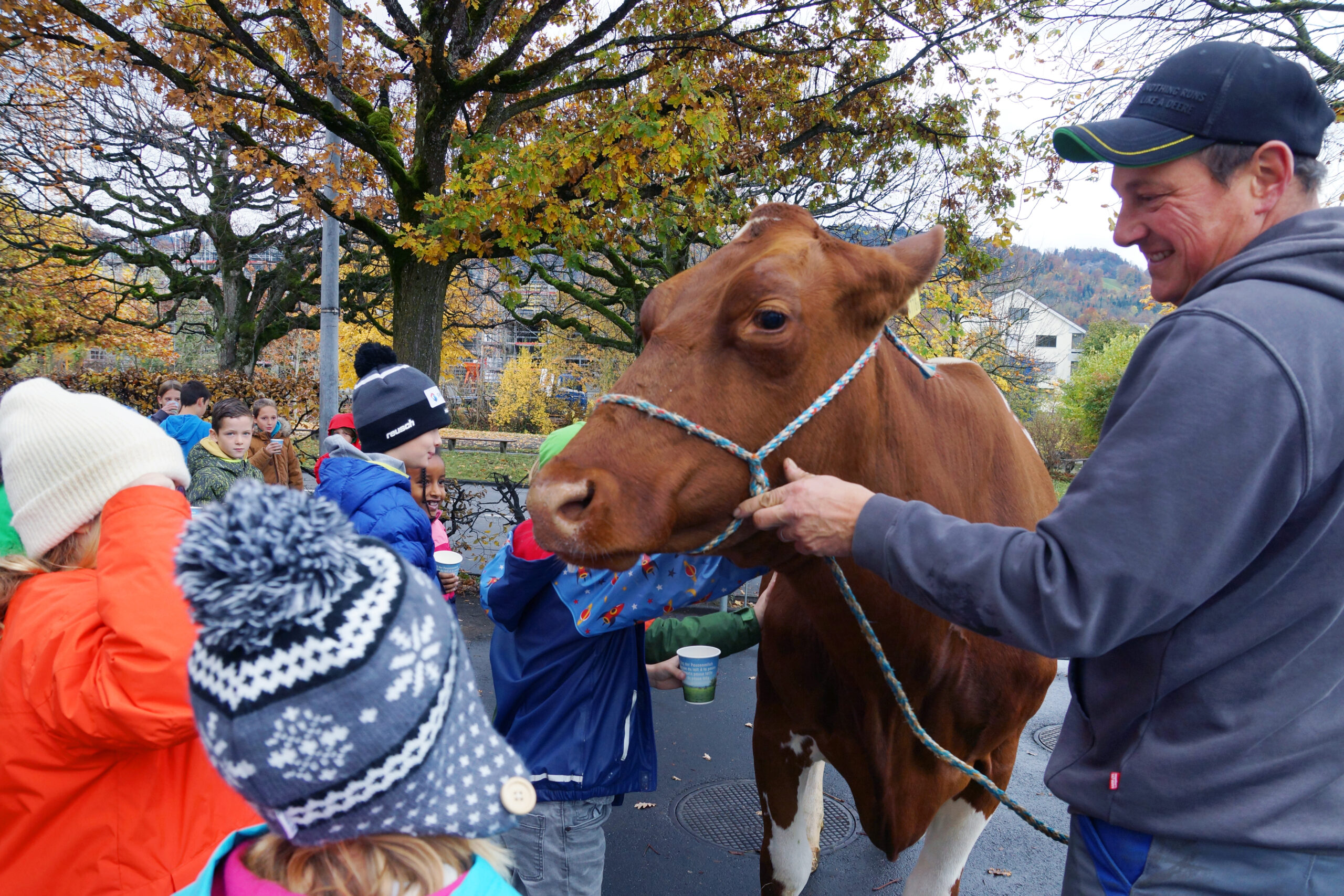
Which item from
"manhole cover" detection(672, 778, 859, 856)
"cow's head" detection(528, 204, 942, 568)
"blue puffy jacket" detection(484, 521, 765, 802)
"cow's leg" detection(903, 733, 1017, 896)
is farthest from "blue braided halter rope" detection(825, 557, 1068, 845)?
"manhole cover" detection(672, 778, 859, 856)

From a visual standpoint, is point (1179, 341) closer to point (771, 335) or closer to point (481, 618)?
point (771, 335)

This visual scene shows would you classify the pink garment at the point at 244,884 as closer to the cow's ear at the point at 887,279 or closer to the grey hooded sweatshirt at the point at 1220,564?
the grey hooded sweatshirt at the point at 1220,564

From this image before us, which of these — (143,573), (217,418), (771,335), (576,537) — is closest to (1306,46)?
(771,335)

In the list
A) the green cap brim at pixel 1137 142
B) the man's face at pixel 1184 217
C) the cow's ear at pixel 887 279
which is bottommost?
the cow's ear at pixel 887 279

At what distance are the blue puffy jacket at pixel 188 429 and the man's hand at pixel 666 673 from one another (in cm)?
535

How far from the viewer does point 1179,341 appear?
1193 millimetres

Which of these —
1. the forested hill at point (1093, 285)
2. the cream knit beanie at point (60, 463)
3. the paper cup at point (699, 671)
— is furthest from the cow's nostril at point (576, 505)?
the forested hill at point (1093, 285)

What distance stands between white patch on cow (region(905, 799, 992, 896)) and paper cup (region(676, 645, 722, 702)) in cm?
98

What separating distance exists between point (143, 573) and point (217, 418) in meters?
5.63

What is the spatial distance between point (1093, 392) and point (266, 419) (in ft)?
76.9

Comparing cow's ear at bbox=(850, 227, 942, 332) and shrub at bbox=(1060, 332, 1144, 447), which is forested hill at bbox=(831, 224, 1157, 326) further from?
cow's ear at bbox=(850, 227, 942, 332)

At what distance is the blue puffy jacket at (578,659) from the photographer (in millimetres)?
2033

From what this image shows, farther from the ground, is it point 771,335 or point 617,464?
point 771,335

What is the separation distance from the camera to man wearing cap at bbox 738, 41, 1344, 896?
44.5 inches
